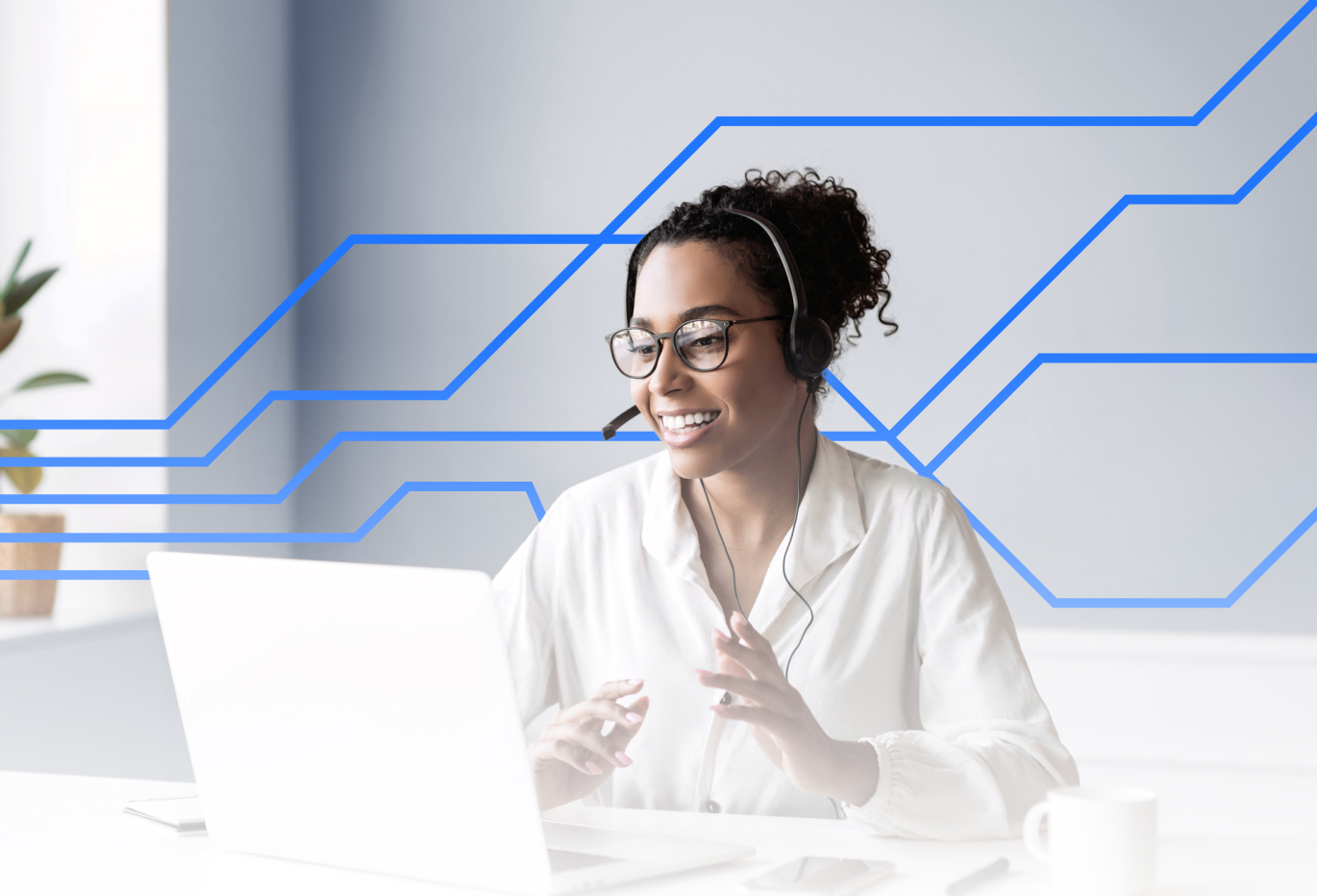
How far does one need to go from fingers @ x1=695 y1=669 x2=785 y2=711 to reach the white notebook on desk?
0.44m

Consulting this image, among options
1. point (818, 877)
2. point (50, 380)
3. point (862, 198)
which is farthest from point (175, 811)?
point (862, 198)

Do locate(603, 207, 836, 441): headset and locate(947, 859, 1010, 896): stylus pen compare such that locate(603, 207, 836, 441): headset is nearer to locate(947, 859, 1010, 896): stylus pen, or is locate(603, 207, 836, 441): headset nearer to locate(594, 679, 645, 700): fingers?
locate(594, 679, 645, 700): fingers

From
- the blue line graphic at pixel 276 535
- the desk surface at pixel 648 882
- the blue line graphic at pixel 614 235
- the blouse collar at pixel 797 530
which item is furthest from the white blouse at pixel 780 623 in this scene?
the blue line graphic at pixel 614 235

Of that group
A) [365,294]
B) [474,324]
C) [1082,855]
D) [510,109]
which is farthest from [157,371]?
[1082,855]

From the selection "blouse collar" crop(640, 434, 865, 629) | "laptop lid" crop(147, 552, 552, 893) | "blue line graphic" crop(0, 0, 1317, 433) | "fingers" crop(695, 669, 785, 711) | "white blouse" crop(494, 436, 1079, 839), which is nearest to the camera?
"laptop lid" crop(147, 552, 552, 893)

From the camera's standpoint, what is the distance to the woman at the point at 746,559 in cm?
141

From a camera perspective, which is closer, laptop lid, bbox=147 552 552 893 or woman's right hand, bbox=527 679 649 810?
laptop lid, bbox=147 552 552 893

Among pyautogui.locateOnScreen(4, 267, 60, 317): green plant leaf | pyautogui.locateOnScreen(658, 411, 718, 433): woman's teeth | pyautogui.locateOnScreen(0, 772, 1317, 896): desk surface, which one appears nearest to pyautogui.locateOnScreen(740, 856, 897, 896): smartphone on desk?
pyautogui.locateOnScreen(0, 772, 1317, 896): desk surface

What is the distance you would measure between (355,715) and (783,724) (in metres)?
0.36

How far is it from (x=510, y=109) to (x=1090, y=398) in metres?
1.47

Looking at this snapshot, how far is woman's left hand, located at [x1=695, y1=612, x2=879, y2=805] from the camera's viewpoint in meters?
1.02

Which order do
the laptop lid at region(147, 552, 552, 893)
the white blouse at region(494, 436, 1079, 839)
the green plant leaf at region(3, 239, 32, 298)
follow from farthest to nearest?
the green plant leaf at region(3, 239, 32, 298)
the white blouse at region(494, 436, 1079, 839)
the laptop lid at region(147, 552, 552, 893)

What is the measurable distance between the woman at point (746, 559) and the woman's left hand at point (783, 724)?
0.74 ft

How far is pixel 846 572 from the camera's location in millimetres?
1451
